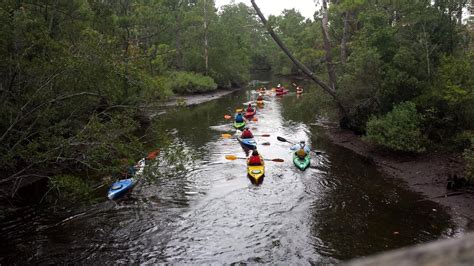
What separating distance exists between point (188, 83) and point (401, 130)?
29.2 metres

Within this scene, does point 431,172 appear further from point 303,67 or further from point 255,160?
point 303,67

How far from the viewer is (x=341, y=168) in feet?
Result: 53.9

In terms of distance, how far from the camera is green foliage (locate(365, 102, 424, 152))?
15.7 m

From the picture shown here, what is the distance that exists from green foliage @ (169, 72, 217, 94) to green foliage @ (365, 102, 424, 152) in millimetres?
27332

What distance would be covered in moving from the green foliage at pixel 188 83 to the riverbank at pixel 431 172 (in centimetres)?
2542

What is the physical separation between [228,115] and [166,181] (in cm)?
1585

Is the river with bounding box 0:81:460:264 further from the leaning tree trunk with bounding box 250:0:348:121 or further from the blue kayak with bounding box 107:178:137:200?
the leaning tree trunk with bounding box 250:0:348:121

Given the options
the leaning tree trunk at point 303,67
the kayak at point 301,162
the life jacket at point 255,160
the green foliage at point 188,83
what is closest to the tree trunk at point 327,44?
the leaning tree trunk at point 303,67

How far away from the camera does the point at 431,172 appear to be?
1462cm

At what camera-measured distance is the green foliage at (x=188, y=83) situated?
41.1 m

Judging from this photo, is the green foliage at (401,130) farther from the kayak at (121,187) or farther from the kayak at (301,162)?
the kayak at (121,187)

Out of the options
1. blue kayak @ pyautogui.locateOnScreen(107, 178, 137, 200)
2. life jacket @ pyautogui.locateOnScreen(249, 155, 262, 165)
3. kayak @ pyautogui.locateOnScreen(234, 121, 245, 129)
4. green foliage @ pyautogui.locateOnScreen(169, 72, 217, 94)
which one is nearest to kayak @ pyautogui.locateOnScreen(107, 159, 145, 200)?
blue kayak @ pyautogui.locateOnScreen(107, 178, 137, 200)

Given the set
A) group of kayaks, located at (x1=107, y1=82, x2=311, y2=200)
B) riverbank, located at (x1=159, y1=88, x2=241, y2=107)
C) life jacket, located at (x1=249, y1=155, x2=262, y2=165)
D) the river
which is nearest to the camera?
the river

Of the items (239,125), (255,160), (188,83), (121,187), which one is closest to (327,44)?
(239,125)
